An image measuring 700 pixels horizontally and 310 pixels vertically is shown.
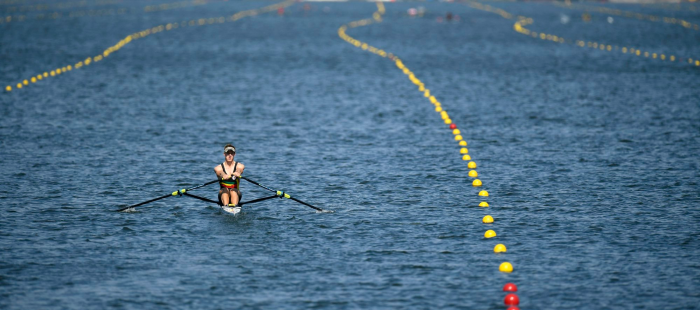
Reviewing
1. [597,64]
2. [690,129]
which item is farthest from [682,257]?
[597,64]

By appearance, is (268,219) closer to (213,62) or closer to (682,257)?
(682,257)

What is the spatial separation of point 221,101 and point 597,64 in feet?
65.2

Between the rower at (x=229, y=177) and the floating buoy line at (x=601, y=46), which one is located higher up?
the floating buoy line at (x=601, y=46)

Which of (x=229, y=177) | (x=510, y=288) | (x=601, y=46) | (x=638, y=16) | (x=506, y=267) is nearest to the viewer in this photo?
(x=510, y=288)

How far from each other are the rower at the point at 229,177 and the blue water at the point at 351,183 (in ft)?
1.17

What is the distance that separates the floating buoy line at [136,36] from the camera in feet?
125

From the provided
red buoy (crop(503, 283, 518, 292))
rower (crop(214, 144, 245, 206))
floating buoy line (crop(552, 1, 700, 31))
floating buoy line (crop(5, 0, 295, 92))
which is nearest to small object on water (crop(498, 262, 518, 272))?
red buoy (crop(503, 283, 518, 292))

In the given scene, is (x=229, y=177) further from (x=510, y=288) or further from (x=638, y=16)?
(x=638, y=16)

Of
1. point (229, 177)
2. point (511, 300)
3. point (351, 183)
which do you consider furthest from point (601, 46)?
point (511, 300)

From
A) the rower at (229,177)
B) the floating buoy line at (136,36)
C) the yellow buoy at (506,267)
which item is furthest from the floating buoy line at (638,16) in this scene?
the yellow buoy at (506,267)

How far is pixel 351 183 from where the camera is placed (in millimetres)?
22000

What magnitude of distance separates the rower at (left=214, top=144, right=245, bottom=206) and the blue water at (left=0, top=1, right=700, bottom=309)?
0.36 metres

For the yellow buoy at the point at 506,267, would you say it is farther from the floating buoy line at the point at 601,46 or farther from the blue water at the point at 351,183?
the floating buoy line at the point at 601,46

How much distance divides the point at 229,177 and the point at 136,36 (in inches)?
1705
